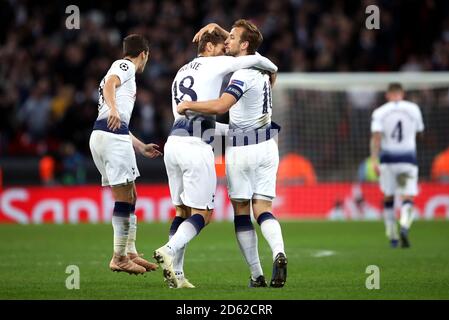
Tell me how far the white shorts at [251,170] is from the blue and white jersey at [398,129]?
5981 millimetres

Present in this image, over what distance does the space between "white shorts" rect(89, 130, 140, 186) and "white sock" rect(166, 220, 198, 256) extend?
1.37 metres

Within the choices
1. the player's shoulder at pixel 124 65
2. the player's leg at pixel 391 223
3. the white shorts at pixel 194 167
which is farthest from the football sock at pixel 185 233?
the player's leg at pixel 391 223

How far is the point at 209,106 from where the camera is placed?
8414 millimetres

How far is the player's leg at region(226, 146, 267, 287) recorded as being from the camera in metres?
8.82

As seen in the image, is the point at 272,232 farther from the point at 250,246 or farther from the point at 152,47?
the point at 152,47

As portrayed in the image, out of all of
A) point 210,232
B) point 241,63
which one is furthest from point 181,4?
point 241,63

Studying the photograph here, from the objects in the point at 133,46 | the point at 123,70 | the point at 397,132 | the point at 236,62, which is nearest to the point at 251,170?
the point at 236,62

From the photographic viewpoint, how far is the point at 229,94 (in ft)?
27.9

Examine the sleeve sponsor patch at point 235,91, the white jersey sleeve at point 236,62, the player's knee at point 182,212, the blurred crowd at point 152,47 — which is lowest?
the player's knee at point 182,212

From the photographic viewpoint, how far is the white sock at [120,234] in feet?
31.6

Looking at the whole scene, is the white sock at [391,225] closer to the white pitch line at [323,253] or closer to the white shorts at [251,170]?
the white pitch line at [323,253]

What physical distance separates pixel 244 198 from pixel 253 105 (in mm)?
825

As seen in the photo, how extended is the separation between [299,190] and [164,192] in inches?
106

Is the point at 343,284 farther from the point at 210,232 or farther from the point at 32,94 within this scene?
the point at 32,94
